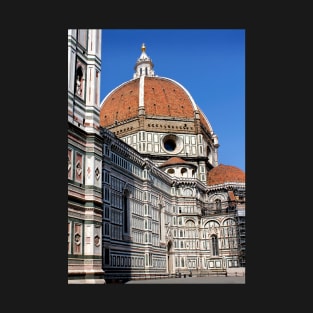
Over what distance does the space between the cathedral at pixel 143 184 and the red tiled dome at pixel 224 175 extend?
151 mm

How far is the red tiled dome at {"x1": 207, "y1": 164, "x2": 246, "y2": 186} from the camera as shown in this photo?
54.0 m

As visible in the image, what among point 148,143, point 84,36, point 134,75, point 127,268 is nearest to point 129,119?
point 148,143

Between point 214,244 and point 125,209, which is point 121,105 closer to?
point 214,244

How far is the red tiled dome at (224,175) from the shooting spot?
5404cm

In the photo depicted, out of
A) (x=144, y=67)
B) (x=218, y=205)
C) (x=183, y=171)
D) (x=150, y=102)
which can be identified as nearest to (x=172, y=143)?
(x=150, y=102)

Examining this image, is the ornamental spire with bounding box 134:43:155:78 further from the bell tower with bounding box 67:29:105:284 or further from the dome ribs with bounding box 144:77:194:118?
the bell tower with bounding box 67:29:105:284

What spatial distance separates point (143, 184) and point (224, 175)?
17993 mm

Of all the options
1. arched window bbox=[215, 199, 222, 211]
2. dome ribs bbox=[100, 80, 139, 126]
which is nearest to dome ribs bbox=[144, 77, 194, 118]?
dome ribs bbox=[100, 80, 139, 126]

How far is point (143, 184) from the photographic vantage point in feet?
130

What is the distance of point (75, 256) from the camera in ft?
47.3

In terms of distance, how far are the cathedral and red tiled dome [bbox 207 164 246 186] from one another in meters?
0.15

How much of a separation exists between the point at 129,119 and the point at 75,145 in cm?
4125

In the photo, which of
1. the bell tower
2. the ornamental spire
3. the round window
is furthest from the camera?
the ornamental spire

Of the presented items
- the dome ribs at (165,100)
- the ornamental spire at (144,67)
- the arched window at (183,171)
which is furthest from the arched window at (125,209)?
the ornamental spire at (144,67)
